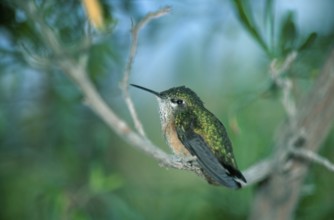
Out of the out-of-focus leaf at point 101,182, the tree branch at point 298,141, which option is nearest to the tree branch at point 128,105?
the tree branch at point 298,141

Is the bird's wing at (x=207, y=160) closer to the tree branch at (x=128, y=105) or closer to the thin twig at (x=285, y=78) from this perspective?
the tree branch at (x=128, y=105)

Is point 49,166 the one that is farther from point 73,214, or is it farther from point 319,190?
point 319,190

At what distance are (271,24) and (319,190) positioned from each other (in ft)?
4.28

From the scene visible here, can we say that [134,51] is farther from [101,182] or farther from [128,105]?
[101,182]

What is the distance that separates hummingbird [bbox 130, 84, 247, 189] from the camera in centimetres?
98

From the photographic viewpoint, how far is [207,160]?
35.7 inches

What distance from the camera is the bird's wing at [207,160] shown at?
838 millimetres

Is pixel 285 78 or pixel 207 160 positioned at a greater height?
pixel 285 78

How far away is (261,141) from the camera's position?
2.00 metres

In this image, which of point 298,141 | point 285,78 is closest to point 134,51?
point 285,78

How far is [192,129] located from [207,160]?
159 millimetres

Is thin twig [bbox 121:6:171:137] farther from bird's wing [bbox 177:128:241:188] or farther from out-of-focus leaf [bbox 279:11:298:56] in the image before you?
out-of-focus leaf [bbox 279:11:298:56]

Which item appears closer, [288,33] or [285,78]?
[288,33]

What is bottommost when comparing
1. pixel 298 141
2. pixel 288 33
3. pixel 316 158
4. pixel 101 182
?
pixel 316 158
